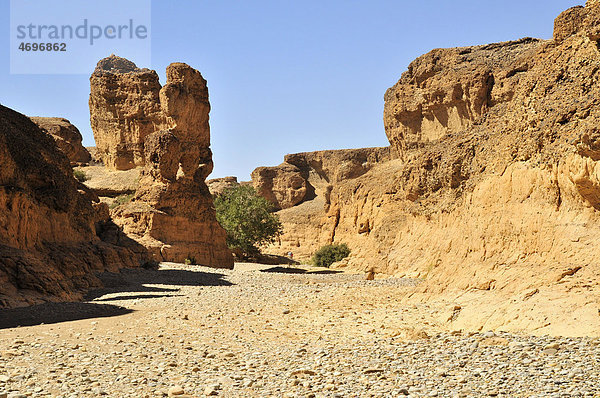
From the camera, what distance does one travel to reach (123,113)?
45688 millimetres

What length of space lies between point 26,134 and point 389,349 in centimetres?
1680

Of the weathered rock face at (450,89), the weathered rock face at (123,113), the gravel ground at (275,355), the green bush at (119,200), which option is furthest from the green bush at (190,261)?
the weathered rock face at (123,113)

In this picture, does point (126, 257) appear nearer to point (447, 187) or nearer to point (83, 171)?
point (447, 187)

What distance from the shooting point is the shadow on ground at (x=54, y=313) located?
10141 mm

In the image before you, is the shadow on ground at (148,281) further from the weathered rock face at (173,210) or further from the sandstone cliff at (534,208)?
the sandstone cliff at (534,208)

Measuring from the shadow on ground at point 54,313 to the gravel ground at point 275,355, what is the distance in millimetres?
21

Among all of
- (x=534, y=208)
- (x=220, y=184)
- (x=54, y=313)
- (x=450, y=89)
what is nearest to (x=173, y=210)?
(x=54, y=313)

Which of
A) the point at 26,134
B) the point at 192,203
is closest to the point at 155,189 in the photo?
the point at 192,203

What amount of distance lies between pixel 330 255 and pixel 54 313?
3120 centimetres

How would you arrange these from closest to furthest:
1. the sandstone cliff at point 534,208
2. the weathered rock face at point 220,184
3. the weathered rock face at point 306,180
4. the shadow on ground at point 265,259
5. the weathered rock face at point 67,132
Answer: the sandstone cliff at point 534,208
the shadow on ground at point 265,259
the weathered rock face at point 67,132
the weathered rock face at point 306,180
the weathered rock face at point 220,184

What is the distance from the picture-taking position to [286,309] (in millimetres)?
12227

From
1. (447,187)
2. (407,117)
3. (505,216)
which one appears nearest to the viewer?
A: (505,216)

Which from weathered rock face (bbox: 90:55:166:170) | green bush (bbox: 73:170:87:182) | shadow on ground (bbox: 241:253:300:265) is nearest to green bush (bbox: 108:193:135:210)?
green bush (bbox: 73:170:87:182)

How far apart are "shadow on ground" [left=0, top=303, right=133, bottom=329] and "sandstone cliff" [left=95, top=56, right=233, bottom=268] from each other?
50.8 feet
